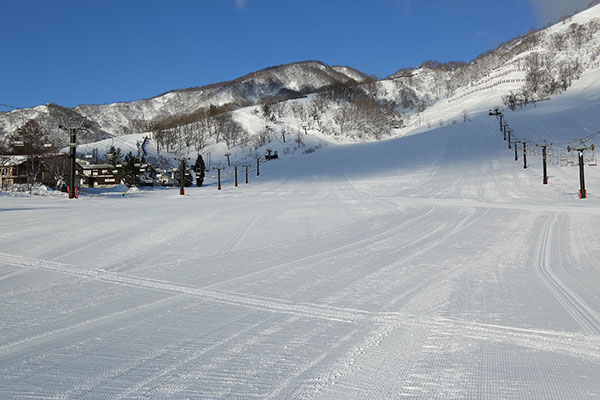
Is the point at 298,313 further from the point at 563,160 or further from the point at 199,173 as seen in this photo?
the point at 199,173

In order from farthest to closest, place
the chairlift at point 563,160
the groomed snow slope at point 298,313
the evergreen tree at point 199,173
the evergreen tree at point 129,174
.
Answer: the evergreen tree at point 199,173 < the evergreen tree at point 129,174 < the chairlift at point 563,160 < the groomed snow slope at point 298,313

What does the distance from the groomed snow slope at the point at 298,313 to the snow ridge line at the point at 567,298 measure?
1.2 inches

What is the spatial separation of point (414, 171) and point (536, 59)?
500 ft

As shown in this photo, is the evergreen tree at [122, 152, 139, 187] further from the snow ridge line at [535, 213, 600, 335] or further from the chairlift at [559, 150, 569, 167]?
the snow ridge line at [535, 213, 600, 335]

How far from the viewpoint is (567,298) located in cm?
470

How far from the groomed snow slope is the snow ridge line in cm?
3

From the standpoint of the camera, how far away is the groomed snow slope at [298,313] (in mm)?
2797

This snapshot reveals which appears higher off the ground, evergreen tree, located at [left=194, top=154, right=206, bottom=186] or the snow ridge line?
evergreen tree, located at [left=194, top=154, right=206, bottom=186]

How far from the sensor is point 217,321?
400 centimetres

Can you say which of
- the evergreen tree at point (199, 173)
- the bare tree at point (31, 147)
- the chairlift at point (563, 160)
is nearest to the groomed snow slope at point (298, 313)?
the bare tree at point (31, 147)

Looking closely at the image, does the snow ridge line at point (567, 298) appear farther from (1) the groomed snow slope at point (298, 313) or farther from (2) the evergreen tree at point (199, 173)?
(2) the evergreen tree at point (199, 173)

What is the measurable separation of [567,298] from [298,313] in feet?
10.5

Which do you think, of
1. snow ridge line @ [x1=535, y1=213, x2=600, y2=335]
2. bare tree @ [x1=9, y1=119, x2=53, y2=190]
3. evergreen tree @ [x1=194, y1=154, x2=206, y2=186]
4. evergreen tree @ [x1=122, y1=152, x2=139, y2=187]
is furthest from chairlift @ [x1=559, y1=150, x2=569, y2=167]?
evergreen tree @ [x1=122, y1=152, x2=139, y2=187]

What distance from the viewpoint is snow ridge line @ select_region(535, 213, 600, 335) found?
12.6 feet
